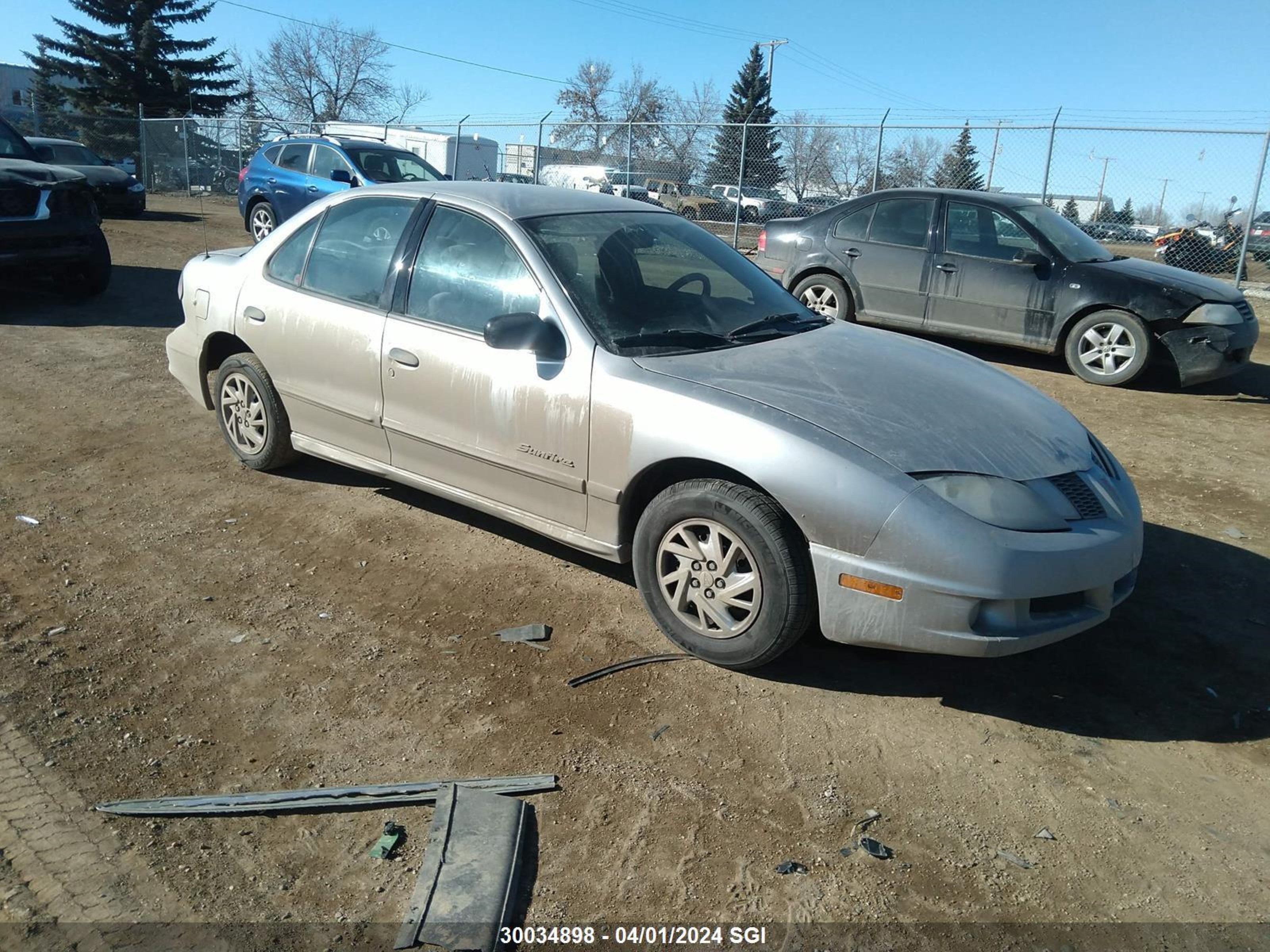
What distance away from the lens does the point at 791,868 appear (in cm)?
259

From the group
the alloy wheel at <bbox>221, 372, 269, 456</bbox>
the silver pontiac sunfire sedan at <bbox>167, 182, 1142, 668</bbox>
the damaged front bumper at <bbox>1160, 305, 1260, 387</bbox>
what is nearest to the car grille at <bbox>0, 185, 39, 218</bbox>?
the silver pontiac sunfire sedan at <bbox>167, 182, 1142, 668</bbox>

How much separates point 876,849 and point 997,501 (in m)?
1.21

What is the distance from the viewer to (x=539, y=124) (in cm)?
1928

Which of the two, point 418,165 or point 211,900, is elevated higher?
point 418,165

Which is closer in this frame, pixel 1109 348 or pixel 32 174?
pixel 1109 348

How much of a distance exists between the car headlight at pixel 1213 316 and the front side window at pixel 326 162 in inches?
441

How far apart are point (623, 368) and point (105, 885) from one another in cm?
232

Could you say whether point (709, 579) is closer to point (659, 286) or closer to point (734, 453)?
point (734, 453)

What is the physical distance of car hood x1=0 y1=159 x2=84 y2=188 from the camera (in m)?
8.66

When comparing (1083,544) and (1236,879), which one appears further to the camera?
(1083,544)

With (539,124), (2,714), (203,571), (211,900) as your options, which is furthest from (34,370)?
(539,124)

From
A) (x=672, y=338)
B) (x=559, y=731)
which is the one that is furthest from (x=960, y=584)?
(x=672, y=338)

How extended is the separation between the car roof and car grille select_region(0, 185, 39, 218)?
5.78 metres

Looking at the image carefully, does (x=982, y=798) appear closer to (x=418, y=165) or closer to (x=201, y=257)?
(x=201, y=257)
